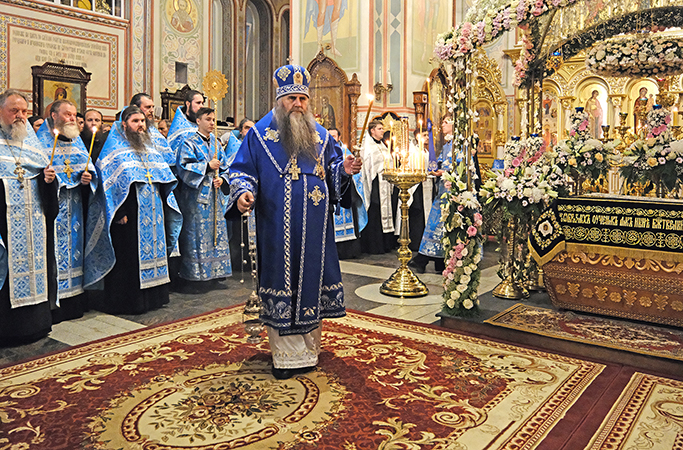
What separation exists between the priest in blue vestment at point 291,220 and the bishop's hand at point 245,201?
11cm

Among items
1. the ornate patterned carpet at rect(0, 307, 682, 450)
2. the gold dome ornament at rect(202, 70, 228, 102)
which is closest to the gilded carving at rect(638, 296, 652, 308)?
the ornate patterned carpet at rect(0, 307, 682, 450)

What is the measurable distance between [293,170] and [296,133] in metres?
0.24

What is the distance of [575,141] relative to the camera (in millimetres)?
6031

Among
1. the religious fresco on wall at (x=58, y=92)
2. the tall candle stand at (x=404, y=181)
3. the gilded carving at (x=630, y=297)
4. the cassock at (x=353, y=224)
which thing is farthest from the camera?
the religious fresco on wall at (x=58, y=92)

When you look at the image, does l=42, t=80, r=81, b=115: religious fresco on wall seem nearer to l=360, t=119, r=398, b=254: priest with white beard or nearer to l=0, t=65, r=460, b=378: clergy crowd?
l=0, t=65, r=460, b=378: clergy crowd

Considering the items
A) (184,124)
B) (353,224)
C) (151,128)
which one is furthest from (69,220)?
(353,224)

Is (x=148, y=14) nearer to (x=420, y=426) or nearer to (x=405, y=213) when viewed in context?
(x=405, y=213)

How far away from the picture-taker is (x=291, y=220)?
3828mm

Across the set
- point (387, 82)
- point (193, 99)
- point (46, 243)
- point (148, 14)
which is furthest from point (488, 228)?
point (148, 14)

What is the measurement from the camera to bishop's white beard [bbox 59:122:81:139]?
5.21 m

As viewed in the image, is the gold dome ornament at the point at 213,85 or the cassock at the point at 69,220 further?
the gold dome ornament at the point at 213,85

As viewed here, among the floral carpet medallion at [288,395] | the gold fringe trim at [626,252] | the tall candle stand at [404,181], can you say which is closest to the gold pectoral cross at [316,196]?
the floral carpet medallion at [288,395]

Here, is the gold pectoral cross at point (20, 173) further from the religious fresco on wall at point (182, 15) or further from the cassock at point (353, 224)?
the religious fresco on wall at point (182, 15)

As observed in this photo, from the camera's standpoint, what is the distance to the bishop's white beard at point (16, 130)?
180 inches
